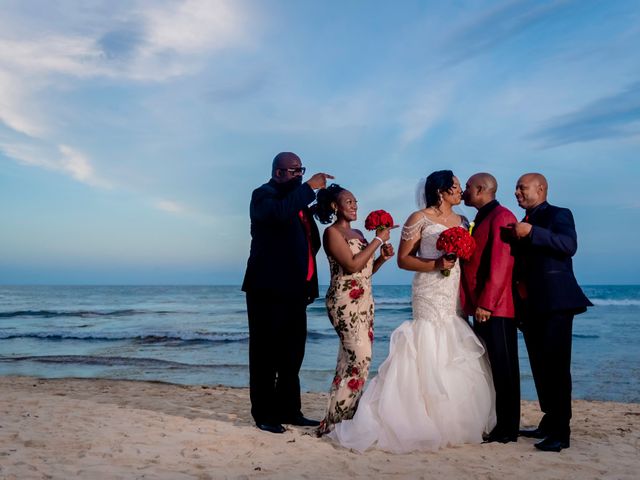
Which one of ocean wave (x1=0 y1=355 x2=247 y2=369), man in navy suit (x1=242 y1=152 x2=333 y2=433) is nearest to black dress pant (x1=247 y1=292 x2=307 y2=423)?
man in navy suit (x1=242 y1=152 x2=333 y2=433)

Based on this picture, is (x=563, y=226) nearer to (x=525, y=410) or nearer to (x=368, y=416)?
(x=368, y=416)

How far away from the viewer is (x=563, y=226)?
491cm

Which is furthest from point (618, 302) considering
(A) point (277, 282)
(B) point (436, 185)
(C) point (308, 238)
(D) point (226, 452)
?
(D) point (226, 452)

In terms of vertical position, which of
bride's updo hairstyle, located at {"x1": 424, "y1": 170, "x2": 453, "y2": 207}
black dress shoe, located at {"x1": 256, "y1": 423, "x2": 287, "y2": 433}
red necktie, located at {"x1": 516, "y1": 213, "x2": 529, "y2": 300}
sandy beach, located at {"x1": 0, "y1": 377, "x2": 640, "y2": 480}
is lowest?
sandy beach, located at {"x1": 0, "y1": 377, "x2": 640, "y2": 480}

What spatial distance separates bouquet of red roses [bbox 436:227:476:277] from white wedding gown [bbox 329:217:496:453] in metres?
0.26

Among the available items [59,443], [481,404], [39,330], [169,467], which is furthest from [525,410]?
[39,330]

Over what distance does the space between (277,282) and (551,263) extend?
2233 millimetres

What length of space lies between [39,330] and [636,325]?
80.0 feet

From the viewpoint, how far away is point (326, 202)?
5211mm

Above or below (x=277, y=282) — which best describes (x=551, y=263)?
above

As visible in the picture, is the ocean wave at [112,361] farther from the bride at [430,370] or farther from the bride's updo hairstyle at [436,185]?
the bride's updo hairstyle at [436,185]

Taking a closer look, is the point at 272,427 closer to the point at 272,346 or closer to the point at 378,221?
the point at 272,346

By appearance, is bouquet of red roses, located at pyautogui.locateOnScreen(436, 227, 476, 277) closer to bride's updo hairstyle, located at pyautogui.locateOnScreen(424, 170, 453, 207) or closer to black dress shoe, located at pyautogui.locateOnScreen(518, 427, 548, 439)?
bride's updo hairstyle, located at pyautogui.locateOnScreen(424, 170, 453, 207)

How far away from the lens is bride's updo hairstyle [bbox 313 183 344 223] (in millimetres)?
5188
